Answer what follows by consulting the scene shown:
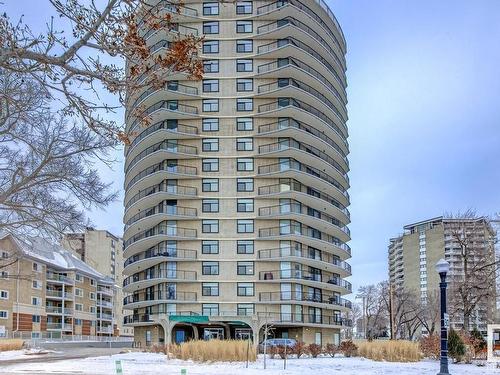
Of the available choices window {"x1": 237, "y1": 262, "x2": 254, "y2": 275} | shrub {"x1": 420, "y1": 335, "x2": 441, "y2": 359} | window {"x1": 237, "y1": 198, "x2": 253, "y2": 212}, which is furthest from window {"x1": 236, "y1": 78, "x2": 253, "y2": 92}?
shrub {"x1": 420, "y1": 335, "x2": 441, "y2": 359}

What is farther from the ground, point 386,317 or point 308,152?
point 308,152

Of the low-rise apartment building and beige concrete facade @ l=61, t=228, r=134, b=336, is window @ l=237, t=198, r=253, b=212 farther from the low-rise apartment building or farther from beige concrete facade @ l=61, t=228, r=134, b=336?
beige concrete facade @ l=61, t=228, r=134, b=336

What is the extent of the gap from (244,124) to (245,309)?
18792 mm

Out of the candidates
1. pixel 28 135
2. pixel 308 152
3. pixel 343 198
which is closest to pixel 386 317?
pixel 343 198

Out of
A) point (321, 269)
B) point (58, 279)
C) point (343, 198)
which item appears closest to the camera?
point (321, 269)

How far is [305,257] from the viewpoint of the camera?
216 ft

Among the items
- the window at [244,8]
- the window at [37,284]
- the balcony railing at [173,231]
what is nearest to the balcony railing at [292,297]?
the balcony railing at [173,231]

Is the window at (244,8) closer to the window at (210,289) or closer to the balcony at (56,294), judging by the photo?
the window at (210,289)

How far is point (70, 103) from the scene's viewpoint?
29.2ft

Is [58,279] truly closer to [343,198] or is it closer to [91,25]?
[343,198]

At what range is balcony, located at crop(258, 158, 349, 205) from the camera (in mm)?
64938

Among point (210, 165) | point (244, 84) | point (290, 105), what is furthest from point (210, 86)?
point (290, 105)

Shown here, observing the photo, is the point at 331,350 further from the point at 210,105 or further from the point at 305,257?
the point at 210,105

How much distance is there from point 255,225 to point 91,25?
57.9 m
